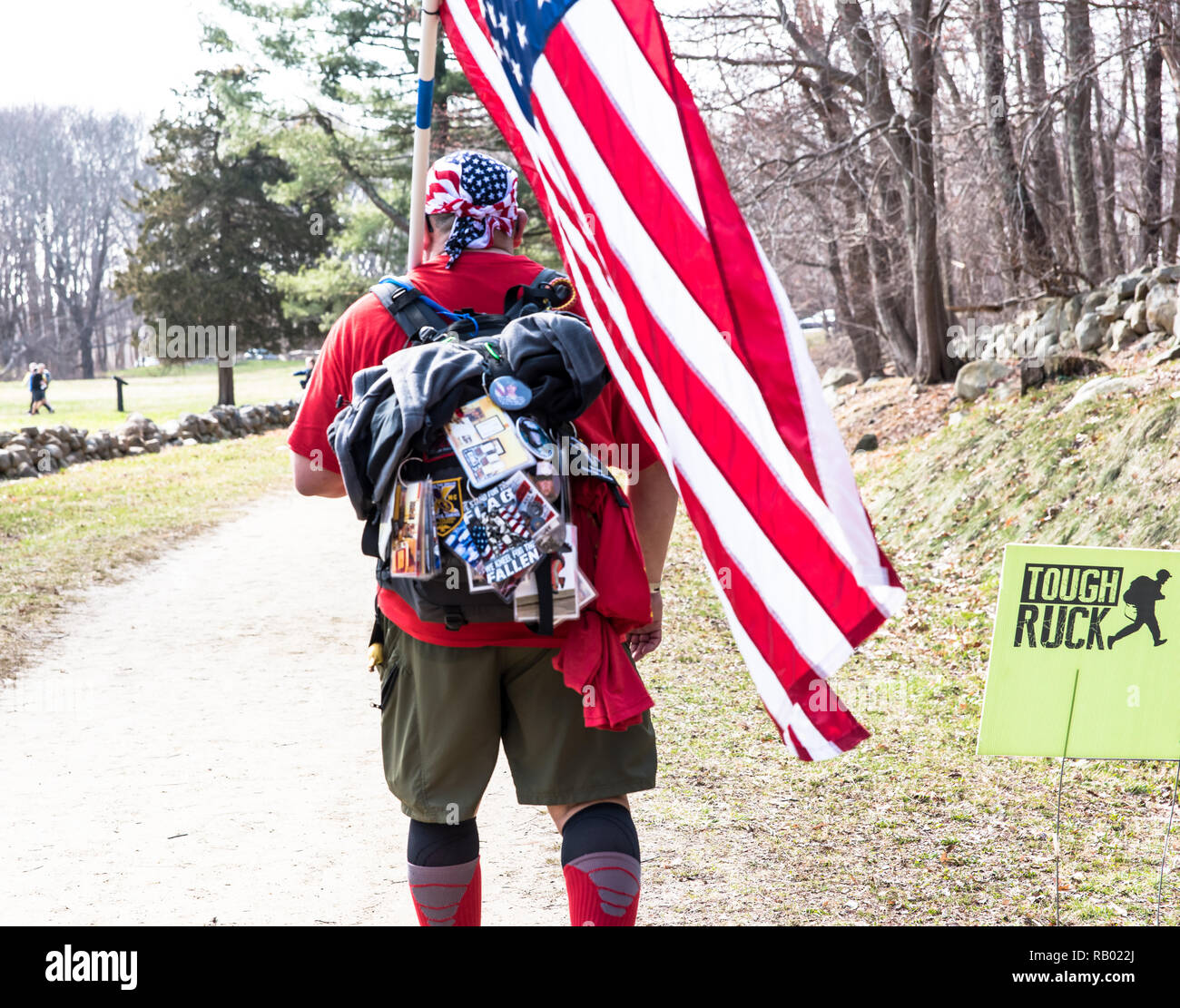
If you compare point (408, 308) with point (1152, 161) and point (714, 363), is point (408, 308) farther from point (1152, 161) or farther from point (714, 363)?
point (1152, 161)

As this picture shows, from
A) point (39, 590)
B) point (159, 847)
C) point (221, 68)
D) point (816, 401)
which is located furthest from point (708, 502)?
point (221, 68)

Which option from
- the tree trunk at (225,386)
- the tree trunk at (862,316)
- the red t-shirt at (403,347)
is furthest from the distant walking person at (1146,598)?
the tree trunk at (225,386)

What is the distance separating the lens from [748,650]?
241 cm

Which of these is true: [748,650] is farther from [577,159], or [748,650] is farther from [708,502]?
[577,159]

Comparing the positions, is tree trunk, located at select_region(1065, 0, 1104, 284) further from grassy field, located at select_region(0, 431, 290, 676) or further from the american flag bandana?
the american flag bandana

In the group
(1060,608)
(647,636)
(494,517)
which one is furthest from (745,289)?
(1060,608)

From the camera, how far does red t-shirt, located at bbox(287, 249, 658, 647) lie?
250cm

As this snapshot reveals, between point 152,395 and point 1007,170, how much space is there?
123 feet

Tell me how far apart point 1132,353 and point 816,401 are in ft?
33.5

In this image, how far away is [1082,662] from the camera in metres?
3.49

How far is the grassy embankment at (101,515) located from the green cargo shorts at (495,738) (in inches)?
207

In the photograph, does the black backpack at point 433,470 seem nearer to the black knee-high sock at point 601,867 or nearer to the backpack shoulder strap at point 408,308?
the backpack shoulder strap at point 408,308

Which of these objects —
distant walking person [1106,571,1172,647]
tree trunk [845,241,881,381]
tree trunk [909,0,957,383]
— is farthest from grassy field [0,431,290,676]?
tree trunk [845,241,881,381]

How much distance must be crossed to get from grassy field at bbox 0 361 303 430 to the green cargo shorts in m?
22.1
